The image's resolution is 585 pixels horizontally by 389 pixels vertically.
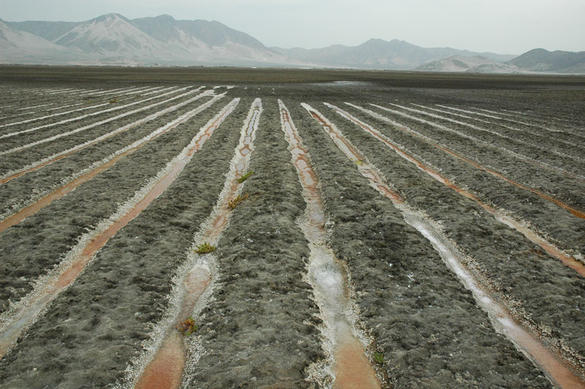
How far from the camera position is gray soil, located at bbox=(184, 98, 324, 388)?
4953mm

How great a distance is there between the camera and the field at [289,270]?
5.18 metres

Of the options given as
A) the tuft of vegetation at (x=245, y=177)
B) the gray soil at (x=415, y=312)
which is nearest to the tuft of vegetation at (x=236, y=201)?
the tuft of vegetation at (x=245, y=177)

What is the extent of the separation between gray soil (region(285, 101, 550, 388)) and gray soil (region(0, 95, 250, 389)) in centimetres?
374

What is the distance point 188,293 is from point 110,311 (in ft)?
4.52

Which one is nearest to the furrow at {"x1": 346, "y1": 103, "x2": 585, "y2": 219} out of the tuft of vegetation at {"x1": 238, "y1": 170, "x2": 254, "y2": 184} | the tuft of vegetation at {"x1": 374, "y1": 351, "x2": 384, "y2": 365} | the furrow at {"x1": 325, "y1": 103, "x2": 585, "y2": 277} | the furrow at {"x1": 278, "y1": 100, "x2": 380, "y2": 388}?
the furrow at {"x1": 325, "y1": 103, "x2": 585, "y2": 277}

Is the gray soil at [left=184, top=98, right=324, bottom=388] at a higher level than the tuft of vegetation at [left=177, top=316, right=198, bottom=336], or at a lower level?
higher

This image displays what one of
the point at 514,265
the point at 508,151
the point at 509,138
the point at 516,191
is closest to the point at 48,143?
the point at 514,265

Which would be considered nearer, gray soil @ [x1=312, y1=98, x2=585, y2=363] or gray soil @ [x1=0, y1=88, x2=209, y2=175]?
gray soil @ [x1=312, y1=98, x2=585, y2=363]

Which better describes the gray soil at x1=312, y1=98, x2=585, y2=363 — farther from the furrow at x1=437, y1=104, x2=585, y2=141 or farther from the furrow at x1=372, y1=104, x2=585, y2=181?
the furrow at x1=437, y1=104, x2=585, y2=141

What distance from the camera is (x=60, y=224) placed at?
29.7 ft

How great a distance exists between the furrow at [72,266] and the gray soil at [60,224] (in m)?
0.16

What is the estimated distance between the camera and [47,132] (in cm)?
2039

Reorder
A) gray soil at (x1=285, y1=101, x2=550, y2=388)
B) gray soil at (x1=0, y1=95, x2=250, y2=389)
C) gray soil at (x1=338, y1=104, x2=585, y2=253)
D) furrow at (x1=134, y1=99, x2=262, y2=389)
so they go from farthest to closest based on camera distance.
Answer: gray soil at (x1=338, y1=104, x2=585, y2=253) → furrow at (x1=134, y1=99, x2=262, y2=389) → gray soil at (x1=285, y1=101, x2=550, y2=388) → gray soil at (x1=0, y1=95, x2=250, y2=389)

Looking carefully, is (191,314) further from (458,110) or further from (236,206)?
(458,110)
